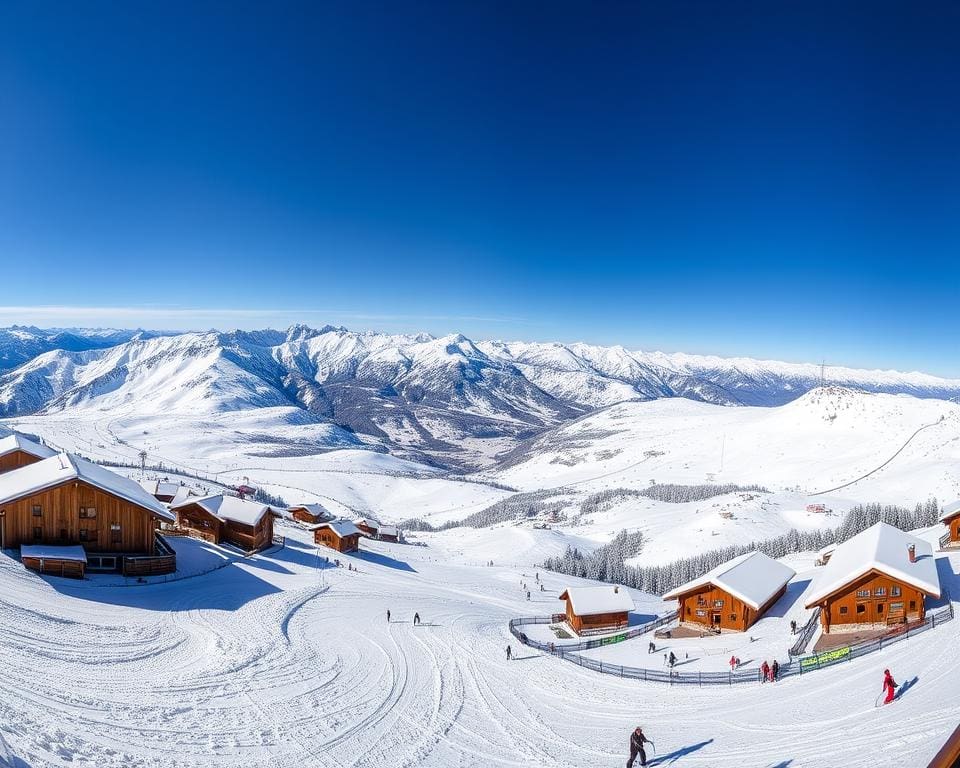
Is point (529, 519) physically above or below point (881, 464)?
below

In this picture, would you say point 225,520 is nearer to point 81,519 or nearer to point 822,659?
point 81,519

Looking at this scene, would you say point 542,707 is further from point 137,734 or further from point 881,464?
point 881,464

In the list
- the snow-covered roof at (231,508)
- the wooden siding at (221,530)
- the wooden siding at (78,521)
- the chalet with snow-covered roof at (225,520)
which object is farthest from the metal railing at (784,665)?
the snow-covered roof at (231,508)

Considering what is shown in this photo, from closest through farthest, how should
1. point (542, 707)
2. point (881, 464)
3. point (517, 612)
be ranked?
point (542, 707)
point (517, 612)
point (881, 464)

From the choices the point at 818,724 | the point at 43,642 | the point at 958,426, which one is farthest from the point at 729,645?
the point at 958,426

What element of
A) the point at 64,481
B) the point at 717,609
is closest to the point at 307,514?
the point at 64,481

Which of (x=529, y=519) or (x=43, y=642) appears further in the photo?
(x=529, y=519)

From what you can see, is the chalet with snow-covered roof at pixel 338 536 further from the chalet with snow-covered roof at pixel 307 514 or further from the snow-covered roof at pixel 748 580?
the snow-covered roof at pixel 748 580
